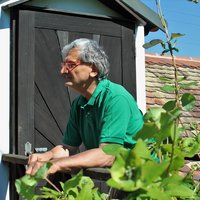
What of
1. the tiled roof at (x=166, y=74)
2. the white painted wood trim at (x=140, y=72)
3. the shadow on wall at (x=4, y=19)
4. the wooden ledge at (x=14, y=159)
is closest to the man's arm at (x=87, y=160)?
the wooden ledge at (x=14, y=159)

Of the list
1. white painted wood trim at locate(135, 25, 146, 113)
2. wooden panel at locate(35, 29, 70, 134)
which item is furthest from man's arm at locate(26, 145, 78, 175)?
white painted wood trim at locate(135, 25, 146, 113)

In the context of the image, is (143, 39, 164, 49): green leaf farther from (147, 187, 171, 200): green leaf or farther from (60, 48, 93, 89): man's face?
(60, 48, 93, 89): man's face

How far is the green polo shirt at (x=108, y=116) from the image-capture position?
2.59 meters

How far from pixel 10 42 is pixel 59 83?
60 cm

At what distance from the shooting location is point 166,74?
7660 mm

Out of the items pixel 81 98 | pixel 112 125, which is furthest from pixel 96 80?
pixel 112 125

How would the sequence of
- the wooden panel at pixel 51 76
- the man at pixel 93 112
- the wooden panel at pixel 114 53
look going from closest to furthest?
the man at pixel 93 112 → the wooden panel at pixel 51 76 → the wooden panel at pixel 114 53

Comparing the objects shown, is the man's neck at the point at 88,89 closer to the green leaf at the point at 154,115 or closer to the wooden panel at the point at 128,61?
the green leaf at the point at 154,115

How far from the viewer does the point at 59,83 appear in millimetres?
5273

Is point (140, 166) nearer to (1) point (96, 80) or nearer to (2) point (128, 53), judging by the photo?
(1) point (96, 80)

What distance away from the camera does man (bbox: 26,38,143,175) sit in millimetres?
2551

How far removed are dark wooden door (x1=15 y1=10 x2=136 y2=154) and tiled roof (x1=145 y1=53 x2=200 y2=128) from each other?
50.7 inches

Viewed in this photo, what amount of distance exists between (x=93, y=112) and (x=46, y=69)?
2337 millimetres

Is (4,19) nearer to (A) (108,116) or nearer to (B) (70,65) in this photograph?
(B) (70,65)
